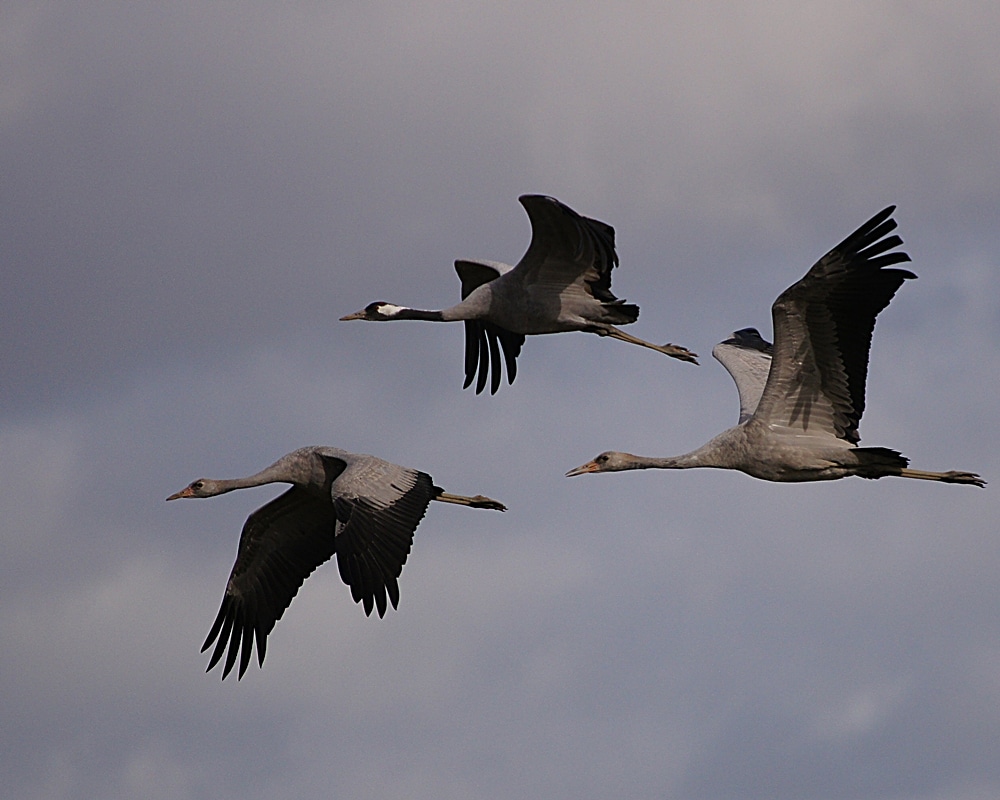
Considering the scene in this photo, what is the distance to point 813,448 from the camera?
16.7 m

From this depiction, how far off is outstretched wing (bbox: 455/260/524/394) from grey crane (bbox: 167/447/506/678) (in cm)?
245

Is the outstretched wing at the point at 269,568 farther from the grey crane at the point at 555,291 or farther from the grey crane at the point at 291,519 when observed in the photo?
the grey crane at the point at 555,291

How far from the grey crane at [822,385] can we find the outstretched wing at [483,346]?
3.80m

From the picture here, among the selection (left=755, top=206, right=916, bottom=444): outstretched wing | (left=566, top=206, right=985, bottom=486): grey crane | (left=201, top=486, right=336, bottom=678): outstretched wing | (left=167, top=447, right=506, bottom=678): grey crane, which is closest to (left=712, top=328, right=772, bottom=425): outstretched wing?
(left=566, top=206, right=985, bottom=486): grey crane

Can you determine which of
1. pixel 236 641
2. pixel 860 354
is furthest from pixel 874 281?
pixel 236 641

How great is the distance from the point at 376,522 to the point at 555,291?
3.13 meters

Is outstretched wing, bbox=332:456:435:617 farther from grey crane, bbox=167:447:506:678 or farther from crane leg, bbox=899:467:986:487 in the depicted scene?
crane leg, bbox=899:467:986:487

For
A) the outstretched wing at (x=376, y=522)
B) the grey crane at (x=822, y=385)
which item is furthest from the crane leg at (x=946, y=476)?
the outstretched wing at (x=376, y=522)

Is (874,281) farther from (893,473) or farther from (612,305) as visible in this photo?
(612,305)

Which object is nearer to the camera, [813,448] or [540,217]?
[813,448]

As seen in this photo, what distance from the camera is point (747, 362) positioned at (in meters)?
19.2

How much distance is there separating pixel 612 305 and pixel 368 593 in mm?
4073

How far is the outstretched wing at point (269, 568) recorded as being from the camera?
19328 mm

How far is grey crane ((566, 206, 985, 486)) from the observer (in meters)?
15.5
